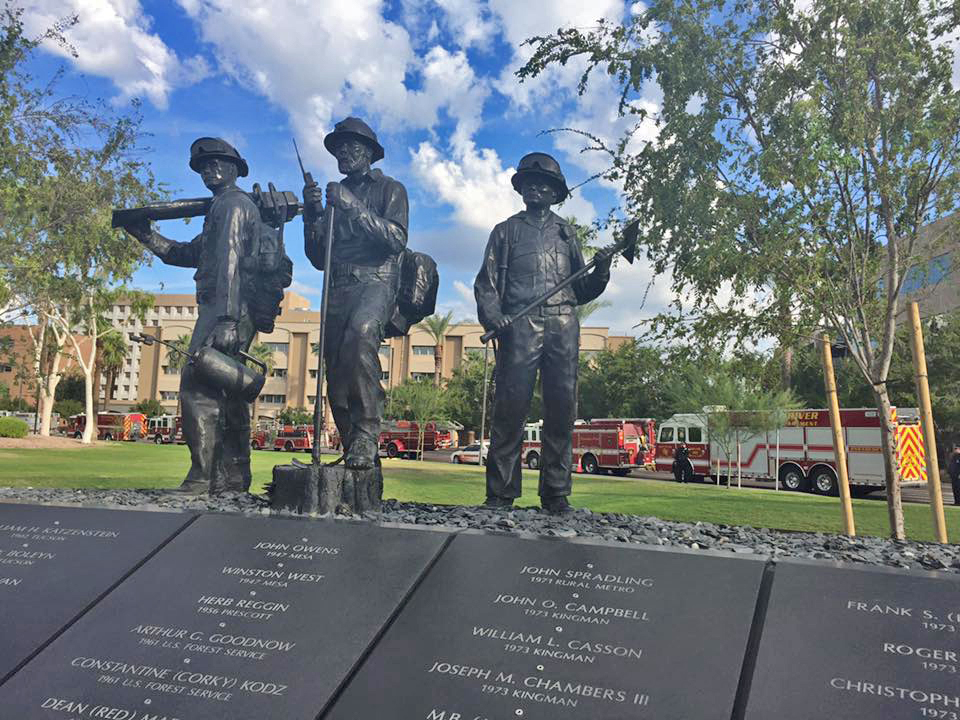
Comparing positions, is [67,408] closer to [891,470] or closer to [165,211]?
[165,211]

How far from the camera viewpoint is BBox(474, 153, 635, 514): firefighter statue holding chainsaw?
5246mm

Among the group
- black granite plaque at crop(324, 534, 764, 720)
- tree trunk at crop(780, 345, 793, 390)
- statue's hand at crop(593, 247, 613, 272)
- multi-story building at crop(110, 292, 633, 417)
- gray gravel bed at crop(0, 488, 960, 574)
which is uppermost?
multi-story building at crop(110, 292, 633, 417)

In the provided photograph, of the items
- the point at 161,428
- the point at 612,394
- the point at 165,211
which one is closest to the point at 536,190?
the point at 165,211

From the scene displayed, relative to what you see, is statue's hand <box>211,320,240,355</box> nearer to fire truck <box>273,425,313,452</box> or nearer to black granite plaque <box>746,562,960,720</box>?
black granite plaque <box>746,562,960,720</box>

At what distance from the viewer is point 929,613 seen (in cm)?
258

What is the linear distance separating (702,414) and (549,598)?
60.5ft

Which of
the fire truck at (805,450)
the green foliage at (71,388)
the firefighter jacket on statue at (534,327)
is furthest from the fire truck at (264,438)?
the firefighter jacket on statue at (534,327)

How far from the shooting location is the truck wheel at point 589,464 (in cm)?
2505

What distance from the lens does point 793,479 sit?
20172 millimetres

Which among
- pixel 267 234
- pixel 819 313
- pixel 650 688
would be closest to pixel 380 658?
pixel 650 688

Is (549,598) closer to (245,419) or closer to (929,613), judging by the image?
(929,613)

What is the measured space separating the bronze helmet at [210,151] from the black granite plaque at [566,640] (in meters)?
4.02

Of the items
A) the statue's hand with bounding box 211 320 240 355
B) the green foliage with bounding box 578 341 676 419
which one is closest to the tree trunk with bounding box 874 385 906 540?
the statue's hand with bounding box 211 320 240 355

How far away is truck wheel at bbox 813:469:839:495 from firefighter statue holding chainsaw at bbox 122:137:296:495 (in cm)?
1729
